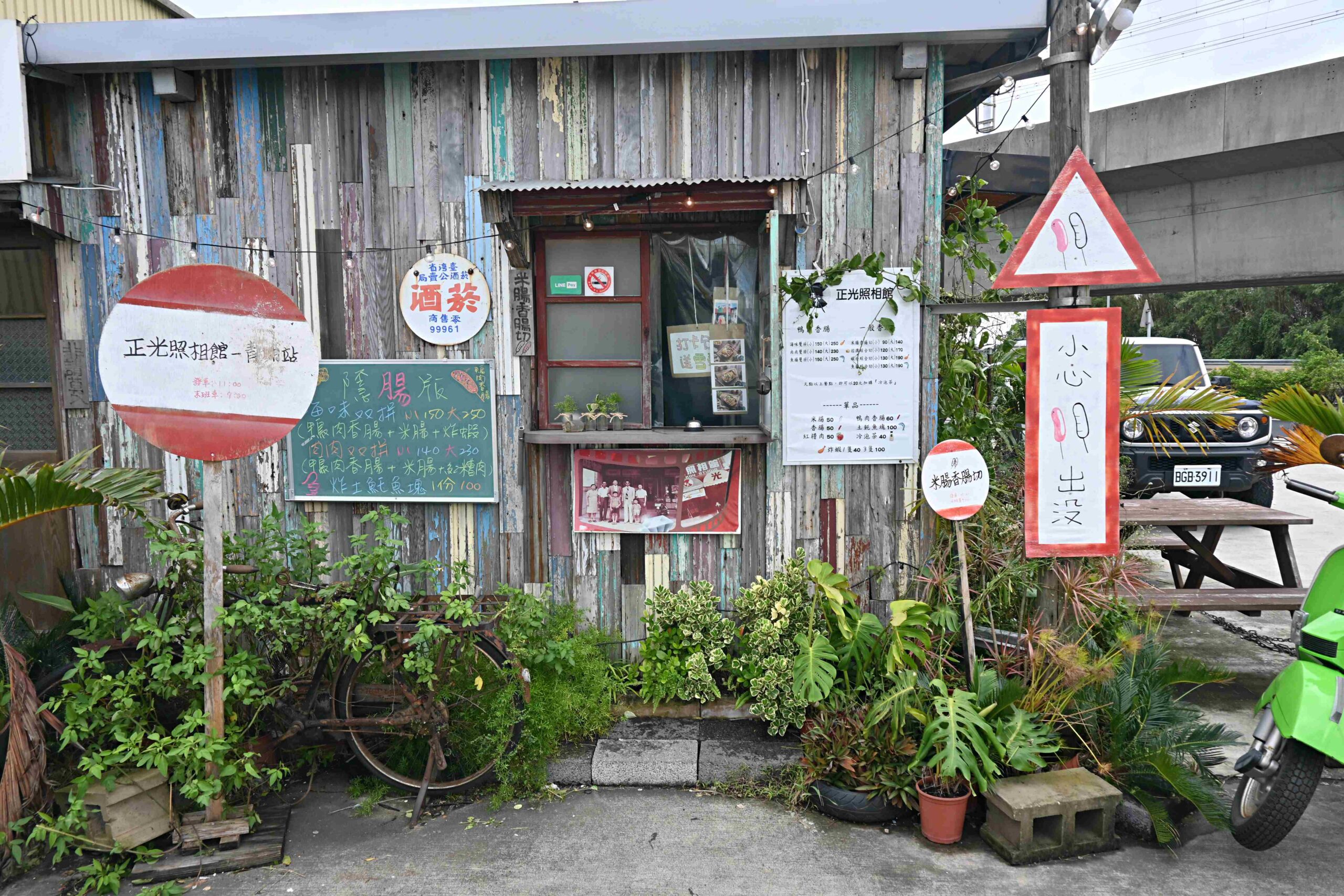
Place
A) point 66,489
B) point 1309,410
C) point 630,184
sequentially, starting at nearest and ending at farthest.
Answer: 1. point 66,489
2. point 1309,410
3. point 630,184

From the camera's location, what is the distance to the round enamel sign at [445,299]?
514 cm

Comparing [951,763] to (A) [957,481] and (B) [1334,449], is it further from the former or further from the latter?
(B) [1334,449]

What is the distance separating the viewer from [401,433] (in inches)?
206

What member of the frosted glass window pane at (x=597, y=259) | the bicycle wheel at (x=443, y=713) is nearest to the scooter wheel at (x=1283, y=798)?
the bicycle wheel at (x=443, y=713)

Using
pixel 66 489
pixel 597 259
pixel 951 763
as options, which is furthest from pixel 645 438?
pixel 66 489

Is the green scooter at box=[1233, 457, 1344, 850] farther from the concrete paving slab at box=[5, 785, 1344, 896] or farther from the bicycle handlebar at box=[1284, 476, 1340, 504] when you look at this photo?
the bicycle handlebar at box=[1284, 476, 1340, 504]

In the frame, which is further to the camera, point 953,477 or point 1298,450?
point 1298,450

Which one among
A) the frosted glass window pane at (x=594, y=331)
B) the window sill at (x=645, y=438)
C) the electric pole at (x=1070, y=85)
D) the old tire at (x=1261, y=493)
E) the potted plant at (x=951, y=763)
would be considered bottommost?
the potted plant at (x=951, y=763)

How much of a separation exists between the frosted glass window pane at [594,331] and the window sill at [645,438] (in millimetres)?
610

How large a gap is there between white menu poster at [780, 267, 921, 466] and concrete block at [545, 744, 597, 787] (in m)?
2.12

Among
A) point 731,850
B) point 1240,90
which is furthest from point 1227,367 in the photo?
point 731,850

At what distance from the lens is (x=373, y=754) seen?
14.6 feet

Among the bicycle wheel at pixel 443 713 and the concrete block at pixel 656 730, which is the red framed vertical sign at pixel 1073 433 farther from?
the bicycle wheel at pixel 443 713

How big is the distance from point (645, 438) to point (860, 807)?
237 centimetres
